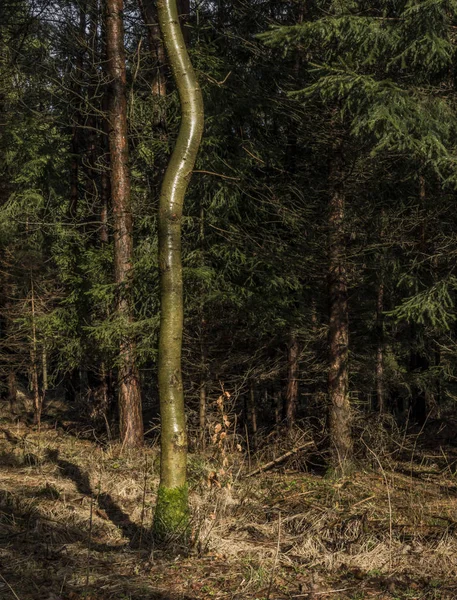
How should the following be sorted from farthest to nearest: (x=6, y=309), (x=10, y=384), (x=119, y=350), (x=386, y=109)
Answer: (x=10, y=384), (x=6, y=309), (x=119, y=350), (x=386, y=109)

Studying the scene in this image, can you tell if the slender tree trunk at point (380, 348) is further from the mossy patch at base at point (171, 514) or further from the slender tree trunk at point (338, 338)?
the mossy patch at base at point (171, 514)

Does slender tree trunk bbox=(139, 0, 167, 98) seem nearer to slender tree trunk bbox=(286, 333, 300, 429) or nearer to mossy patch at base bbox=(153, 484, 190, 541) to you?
slender tree trunk bbox=(286, 333, 300, 429)

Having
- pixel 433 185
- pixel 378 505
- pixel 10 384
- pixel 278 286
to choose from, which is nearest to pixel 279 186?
pixel 278 286

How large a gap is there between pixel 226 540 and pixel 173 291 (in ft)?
8.61

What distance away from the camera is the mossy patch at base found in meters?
5.62

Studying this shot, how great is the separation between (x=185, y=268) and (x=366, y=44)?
4.87 m

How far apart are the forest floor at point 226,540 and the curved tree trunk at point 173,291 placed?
429mm

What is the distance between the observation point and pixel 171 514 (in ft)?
18.5

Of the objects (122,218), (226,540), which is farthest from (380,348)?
(226,540)

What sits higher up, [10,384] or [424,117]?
[424,117]

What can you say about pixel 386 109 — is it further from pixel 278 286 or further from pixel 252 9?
pixel 252 9

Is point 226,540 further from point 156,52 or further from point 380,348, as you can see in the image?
point 380,348

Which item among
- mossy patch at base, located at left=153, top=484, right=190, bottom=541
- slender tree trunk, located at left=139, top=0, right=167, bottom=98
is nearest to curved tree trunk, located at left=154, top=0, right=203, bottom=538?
mossy patch at base, located at left=153, top=484, right=190, bottom=541

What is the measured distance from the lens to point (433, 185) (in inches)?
447
